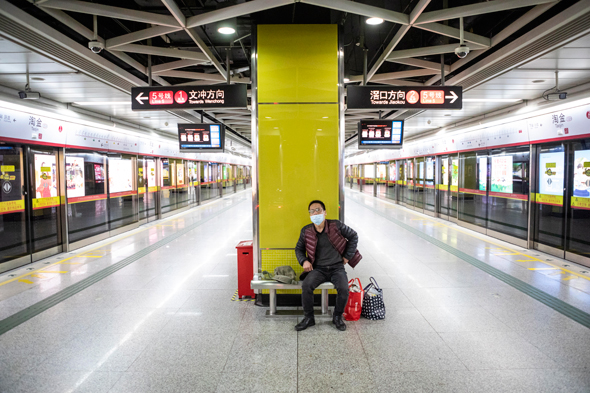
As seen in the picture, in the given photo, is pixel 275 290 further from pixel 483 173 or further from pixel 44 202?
pixel 483 173

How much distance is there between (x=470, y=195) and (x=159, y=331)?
978 cm

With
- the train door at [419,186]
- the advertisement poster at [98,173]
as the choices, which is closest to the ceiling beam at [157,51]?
the advertisement poster at [98,173]

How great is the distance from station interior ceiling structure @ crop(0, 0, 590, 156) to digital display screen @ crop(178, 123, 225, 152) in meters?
1.56

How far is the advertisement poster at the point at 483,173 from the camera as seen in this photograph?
9.33m

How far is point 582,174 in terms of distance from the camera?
236 inches

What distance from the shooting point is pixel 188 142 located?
951cm

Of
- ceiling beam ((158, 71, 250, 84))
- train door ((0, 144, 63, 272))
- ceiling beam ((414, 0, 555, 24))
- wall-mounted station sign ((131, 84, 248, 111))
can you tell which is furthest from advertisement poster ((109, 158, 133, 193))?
ceiling beam ((414, 0, 555, 24))

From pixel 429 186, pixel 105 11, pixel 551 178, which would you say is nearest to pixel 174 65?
pixel 105 11

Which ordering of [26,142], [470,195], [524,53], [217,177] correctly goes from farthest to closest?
1. [217,177]
2. [470,195]
3. [26,142]
4. [524,53]

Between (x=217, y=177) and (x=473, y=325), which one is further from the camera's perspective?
(x=217, y=177)

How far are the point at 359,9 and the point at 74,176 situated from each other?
289 inches

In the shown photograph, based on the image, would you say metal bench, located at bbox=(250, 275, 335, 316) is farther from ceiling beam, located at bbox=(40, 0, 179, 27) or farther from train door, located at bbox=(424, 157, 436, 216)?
train door, located at bbox=(424, 157, 436, 216)

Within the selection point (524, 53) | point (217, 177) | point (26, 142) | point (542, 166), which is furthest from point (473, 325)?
point (217, 177)

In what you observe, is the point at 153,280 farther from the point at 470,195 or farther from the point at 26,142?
the point at 470,195
